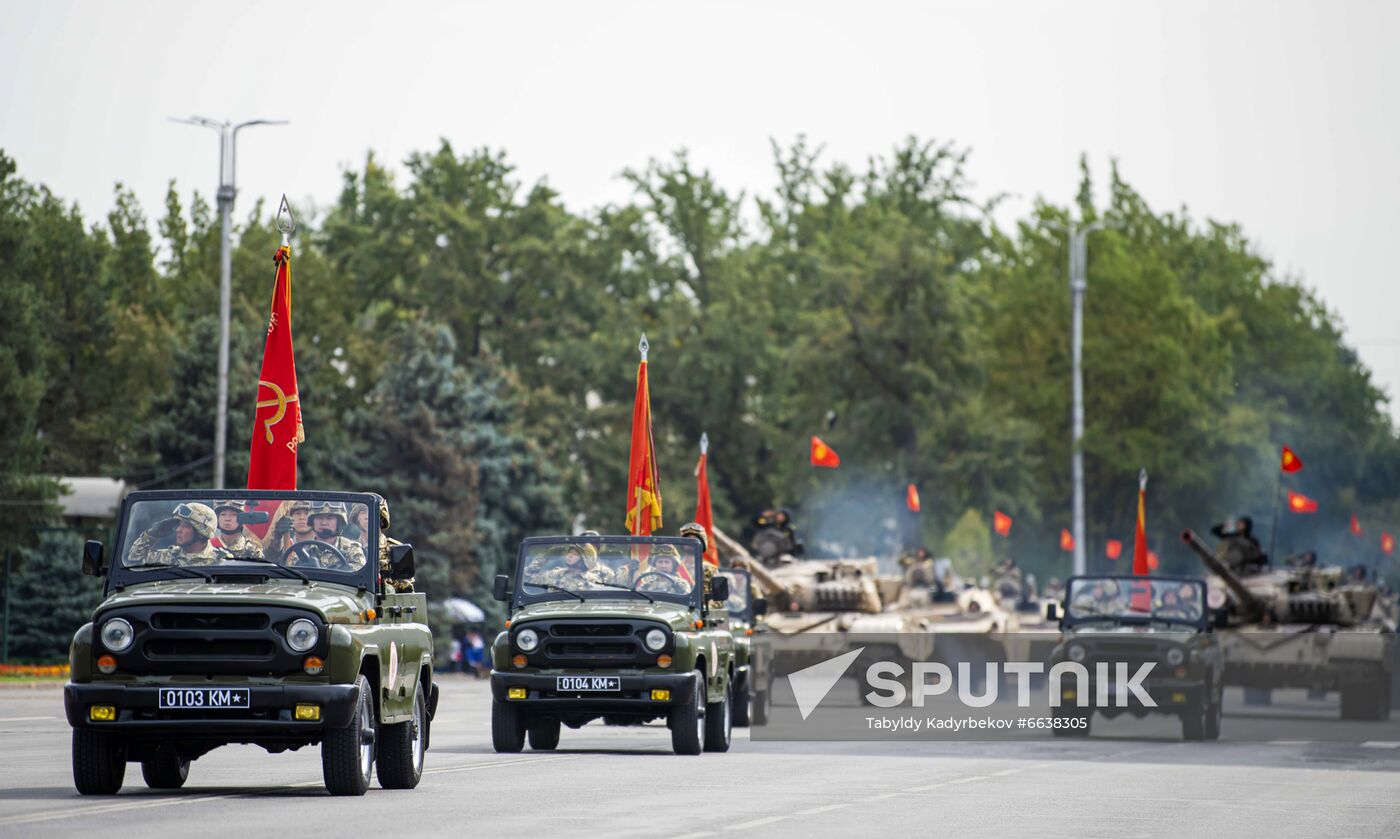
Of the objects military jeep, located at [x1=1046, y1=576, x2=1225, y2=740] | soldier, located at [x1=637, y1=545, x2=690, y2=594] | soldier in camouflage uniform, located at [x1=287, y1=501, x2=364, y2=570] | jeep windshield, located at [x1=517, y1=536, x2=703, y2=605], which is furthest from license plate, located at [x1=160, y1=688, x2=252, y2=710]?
military jeep, located at [x1=1046, y1=576, x2=1225, y2=740]

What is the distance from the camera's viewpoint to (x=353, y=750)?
1540 centimetres

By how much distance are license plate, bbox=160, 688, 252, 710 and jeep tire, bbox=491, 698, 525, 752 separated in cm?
753

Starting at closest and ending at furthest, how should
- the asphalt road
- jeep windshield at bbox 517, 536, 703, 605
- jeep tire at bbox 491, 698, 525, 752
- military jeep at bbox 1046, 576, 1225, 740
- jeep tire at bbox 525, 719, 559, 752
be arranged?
the asphalt road < jeep tire at bbox 491, 698, 525, 752 < jeep windshield at bbox 517, 536, 703, 605 < jeep tire at bbox 525, 719, 559, 752 < military jeep at bbox 1046, 576, 1225, 740

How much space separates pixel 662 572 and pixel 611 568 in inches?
18.8

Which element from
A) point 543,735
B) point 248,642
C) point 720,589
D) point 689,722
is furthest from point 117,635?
point 543,735

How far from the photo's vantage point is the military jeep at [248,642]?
1470 centimetres

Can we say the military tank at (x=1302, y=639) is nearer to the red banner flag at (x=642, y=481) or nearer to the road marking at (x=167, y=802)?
the red banner flag at (x=642, y=481)

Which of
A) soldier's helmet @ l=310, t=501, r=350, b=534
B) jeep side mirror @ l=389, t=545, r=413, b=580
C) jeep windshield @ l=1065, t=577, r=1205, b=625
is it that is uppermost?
soldier's helmet @ l=310, t=501, r=350, b=534

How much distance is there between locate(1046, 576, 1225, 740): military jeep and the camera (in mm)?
28656

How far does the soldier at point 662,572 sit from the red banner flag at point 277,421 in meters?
3.59

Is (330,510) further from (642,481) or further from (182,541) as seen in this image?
(642,481)

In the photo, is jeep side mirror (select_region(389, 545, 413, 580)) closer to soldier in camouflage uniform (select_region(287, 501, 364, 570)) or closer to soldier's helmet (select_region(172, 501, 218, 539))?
soldier in camouflage uniform (select_region(287, 501, 364, 570))

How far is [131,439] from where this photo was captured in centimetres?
5434

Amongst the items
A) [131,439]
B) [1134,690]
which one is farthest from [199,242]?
[1134,690]
